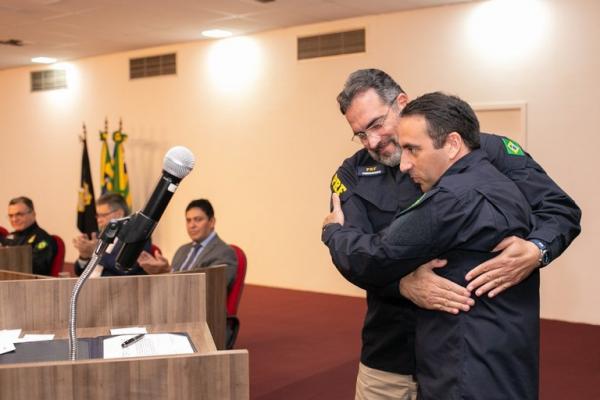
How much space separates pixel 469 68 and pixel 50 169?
265 inches

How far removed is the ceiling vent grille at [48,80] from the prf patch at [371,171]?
369 inches

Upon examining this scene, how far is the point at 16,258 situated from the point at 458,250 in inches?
140

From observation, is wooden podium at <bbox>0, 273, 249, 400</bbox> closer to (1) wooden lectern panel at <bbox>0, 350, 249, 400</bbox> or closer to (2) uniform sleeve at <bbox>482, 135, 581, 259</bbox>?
(1) wooden lectern panel at <bbox>0, 350, 249, 400</bbox>

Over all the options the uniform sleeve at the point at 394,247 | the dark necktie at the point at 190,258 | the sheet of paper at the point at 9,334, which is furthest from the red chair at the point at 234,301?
the uniform sleeve at the point at 394,247

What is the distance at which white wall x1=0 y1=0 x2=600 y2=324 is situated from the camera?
628 cm

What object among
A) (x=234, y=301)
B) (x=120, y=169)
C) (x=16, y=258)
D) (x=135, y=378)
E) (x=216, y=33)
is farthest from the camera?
(x=120, y=169)

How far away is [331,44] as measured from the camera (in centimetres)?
775

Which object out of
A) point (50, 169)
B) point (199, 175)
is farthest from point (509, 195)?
point (50, 169)

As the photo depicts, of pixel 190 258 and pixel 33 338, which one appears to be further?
pixel 190 258

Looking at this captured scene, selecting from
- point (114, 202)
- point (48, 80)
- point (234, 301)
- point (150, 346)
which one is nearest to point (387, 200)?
point (150, 346)

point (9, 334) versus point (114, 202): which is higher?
point (114, 202)

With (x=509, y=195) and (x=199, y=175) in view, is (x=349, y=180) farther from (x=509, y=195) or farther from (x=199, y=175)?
(x=199, y=175)

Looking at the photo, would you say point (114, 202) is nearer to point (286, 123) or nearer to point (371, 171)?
point (371, 171)

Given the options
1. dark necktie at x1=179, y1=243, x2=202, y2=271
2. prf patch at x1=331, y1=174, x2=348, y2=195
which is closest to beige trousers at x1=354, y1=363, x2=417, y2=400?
prf patch at x1=331, y1=174, x2=348, y2=195
